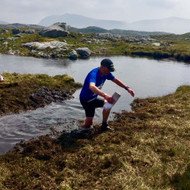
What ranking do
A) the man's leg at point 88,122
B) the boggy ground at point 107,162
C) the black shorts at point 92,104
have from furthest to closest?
the man's leg at point 88,122, the black shorts at point 92,104, the boggy ground at point 107,162

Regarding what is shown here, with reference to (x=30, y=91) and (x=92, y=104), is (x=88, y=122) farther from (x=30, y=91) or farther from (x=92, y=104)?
(x=30, y=91)

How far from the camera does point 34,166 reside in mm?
8273

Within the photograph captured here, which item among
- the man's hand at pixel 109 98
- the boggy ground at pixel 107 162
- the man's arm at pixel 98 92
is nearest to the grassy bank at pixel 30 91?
the boggy ground at pixel 107 162

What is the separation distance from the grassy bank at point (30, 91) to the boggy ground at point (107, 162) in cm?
638

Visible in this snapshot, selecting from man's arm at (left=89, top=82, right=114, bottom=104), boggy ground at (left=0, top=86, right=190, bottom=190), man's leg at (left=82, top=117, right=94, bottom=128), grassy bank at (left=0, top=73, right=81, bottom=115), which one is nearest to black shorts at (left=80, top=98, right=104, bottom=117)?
man's leg at (left=82, top=117, right=94, bottom=128)

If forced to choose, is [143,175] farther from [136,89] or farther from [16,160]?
[136,89]

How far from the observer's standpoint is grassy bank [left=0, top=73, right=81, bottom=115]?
16.6 metres

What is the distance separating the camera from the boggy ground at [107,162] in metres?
7.24

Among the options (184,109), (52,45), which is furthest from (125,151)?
(52,45)

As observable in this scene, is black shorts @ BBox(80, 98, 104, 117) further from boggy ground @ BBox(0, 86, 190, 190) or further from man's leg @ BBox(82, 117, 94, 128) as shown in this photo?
boggy ground @ BBox(0, 86, 190, 190)

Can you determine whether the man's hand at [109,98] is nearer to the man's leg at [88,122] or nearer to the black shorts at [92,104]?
the black shorts at [92,104]

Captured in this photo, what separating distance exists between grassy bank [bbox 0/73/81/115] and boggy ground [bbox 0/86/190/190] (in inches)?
251

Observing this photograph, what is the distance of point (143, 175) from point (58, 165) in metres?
3.35

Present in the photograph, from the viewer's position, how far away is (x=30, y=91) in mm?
19078
